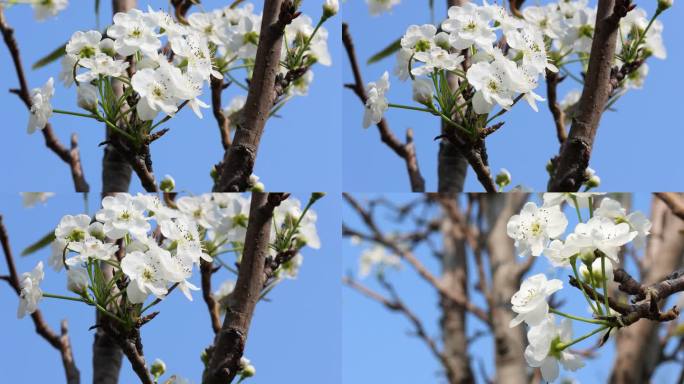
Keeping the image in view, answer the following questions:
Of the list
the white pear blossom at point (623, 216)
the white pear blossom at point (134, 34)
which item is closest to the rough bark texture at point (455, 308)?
the white pear blossom at point (623, 216)

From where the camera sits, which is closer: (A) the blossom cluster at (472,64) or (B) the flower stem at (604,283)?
(B) the flower stem at (604,283)

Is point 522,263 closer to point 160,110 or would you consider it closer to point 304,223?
point 304,223

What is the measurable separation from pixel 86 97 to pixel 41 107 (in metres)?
0.09

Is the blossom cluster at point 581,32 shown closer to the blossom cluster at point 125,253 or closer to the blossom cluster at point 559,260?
the blossom cluster at point 559,260

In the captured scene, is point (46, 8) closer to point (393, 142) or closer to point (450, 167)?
point (393, 142)

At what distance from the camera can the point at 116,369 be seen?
153 centimetres

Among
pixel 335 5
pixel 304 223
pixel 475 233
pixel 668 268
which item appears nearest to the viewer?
pixel 335 5

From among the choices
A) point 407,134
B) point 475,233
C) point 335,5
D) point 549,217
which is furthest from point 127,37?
point 475,233

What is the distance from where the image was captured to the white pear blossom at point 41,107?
1.34m

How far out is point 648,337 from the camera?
96.7 inches

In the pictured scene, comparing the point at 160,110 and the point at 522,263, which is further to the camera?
the point at 522,263

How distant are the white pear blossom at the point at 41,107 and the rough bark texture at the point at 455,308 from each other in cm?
207

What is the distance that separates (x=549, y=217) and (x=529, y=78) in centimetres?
25

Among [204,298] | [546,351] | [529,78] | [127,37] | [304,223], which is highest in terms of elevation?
[127,37]
